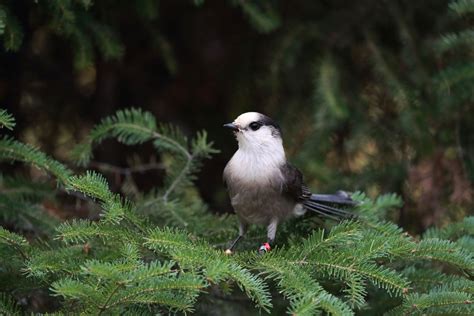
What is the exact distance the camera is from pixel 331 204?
365 cm

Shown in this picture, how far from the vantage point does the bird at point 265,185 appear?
3.45 meters

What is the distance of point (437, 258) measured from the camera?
8.86 ft

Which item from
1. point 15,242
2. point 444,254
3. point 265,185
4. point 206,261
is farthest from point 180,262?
point 265,185

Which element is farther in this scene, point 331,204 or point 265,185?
point 331,204

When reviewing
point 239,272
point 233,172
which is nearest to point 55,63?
point 233,172

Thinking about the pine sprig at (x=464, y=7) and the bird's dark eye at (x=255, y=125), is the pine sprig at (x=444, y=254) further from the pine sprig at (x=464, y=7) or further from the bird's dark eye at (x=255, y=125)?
the pine sprig at (x=464, y=7)

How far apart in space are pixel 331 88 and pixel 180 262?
6.95 ft

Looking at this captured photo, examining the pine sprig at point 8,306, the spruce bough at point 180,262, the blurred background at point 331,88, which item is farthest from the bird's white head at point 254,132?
the pine sprig at point 8,306

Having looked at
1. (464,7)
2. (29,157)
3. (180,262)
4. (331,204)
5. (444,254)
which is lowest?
(331,204)

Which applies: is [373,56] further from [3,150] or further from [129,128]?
[3,150]

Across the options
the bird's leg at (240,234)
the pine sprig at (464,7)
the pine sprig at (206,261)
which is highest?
the pine sprig at (464,7)

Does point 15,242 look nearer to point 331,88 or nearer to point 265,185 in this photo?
point 265,185

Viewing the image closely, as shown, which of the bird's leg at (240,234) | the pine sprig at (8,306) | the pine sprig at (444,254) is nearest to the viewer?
the pine sprig at (8,306)

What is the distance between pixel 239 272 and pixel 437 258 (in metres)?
0.85
